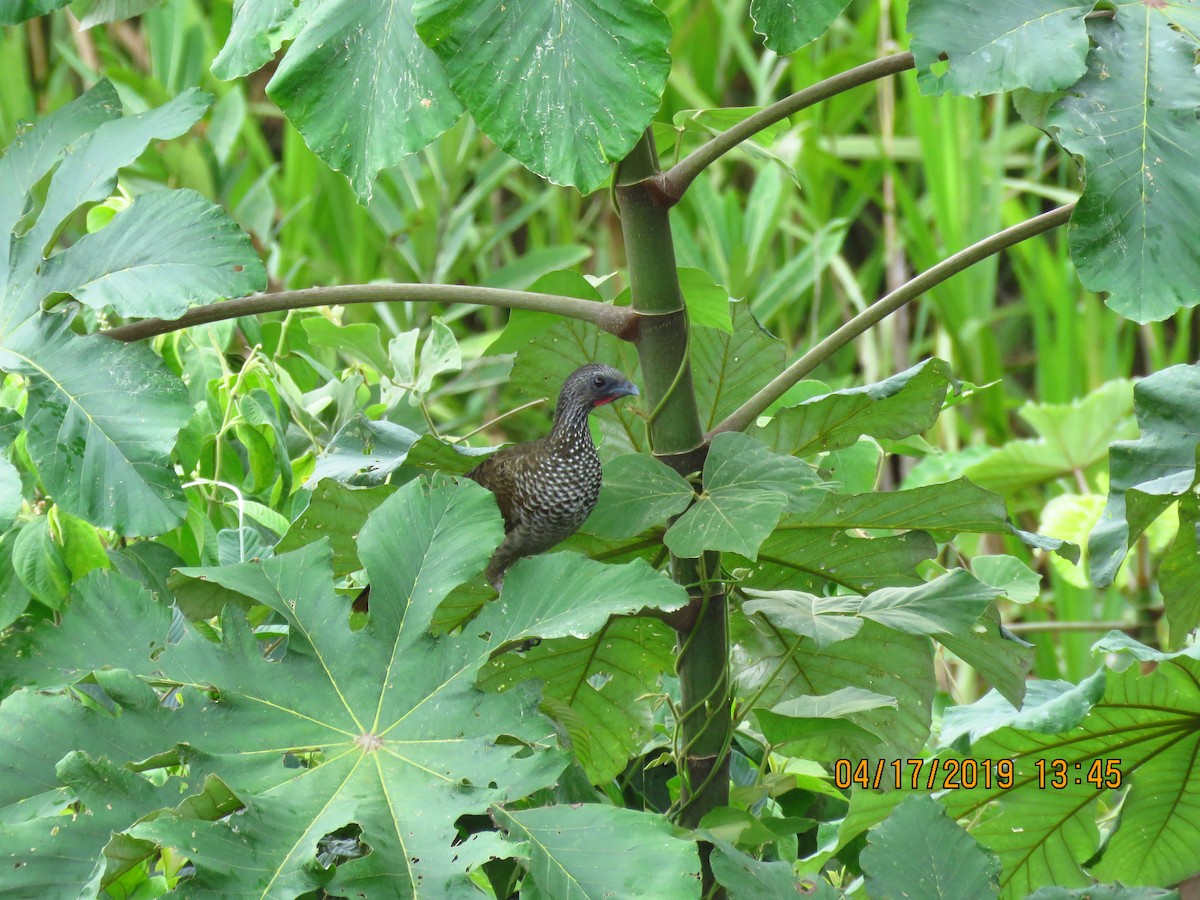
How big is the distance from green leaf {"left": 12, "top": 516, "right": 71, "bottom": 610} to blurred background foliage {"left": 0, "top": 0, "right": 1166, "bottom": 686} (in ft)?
0.69

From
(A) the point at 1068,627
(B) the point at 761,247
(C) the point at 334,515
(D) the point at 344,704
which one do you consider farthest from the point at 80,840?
(B) the point at 761,247

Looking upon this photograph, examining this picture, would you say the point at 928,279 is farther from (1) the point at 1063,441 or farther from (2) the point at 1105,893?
(1) the point at 1063,441

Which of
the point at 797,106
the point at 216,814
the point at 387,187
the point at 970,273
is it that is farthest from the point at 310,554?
the point at 387,187

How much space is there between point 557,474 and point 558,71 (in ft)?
1.07

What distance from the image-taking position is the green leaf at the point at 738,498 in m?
0.63

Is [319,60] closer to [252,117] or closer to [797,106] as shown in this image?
[797,106]

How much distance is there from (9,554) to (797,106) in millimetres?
585

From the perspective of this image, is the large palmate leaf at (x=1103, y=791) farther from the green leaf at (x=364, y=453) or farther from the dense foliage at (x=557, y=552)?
the green leaf at (x=364, y=453)

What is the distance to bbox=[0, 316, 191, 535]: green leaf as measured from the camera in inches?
26.0

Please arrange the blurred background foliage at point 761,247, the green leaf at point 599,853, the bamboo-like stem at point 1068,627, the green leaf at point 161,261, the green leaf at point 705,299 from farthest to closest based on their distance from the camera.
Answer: the blurred background foliage at point 761,247 < the bamboo-like stem at point 1068,627 < the green leaf at point 705,299 < the green leaf at point 161,261 < the green leaf at point 599,853

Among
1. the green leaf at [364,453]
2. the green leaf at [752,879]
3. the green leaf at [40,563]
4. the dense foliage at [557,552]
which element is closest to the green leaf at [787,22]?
the dense foliage at [557,552]

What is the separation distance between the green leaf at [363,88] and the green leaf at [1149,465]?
1.54 ft

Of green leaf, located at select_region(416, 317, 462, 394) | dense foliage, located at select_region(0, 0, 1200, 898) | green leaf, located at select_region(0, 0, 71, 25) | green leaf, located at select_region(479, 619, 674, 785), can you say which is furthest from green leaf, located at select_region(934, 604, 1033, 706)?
green leaf, located at select_region(0, 0, 71, 25)

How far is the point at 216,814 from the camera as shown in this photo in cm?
59
